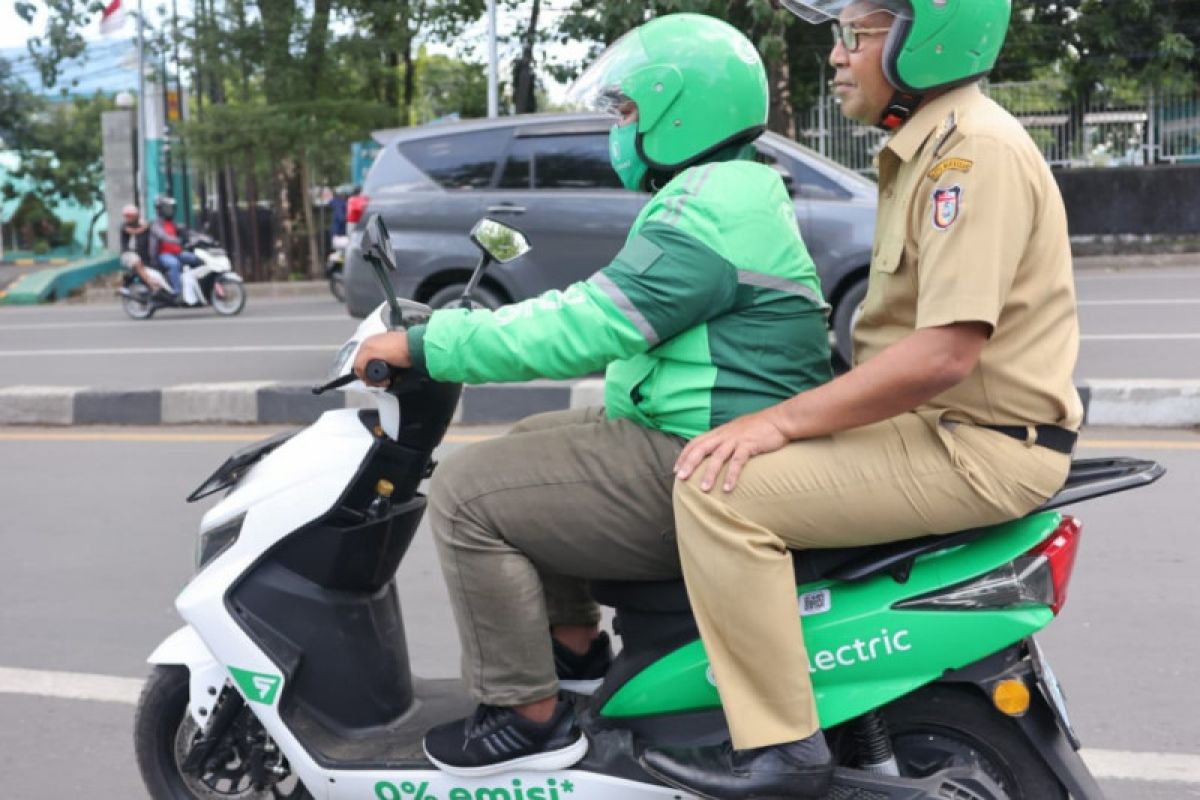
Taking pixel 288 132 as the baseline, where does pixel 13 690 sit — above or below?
below

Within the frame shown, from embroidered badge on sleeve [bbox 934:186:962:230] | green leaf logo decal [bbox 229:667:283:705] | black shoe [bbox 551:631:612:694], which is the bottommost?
black shoe [bbox 551:631:612:694]

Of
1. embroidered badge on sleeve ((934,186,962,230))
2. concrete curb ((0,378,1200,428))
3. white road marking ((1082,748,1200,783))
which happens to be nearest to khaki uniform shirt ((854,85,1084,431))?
embroidered badge on sleeve ((934,186,962,230))

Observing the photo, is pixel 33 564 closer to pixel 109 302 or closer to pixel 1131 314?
pixel 1131 314

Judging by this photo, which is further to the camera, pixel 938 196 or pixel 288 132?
pixel 288 132

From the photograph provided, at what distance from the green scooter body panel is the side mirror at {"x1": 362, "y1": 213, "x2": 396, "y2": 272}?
88 cm

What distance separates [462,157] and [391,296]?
715 cm

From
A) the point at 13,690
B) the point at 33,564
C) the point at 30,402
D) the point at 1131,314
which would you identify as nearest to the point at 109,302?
the point at 30,402

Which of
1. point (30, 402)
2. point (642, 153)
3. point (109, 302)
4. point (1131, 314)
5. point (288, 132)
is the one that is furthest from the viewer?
point (109, 302)

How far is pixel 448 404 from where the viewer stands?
2631 millimetres

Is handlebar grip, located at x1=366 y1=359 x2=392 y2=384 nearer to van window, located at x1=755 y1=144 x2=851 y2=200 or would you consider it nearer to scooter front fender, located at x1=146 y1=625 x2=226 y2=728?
scooter front fender, located at x1=146 y1=625 x2=226 y2=728

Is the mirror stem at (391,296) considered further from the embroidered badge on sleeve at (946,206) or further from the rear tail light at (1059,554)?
the rear tail light at (1059,554)

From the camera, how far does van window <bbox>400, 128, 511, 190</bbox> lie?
9305 mm

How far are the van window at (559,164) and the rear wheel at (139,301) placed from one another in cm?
771

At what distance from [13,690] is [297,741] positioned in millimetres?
1524
